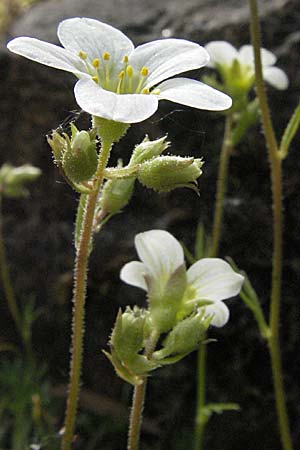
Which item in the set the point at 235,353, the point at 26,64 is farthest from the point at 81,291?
the point at 26,64

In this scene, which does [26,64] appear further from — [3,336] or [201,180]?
[3,336]

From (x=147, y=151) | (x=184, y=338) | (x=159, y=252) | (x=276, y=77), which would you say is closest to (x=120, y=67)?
(x=147, y=151)

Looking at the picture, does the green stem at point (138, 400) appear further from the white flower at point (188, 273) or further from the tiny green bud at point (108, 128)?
the tiny green bud at point (108, 128)

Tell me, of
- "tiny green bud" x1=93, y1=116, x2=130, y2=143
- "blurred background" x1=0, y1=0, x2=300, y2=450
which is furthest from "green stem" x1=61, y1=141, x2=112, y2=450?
"blurred background" x1=0, y1=0, x2=300, y2=450

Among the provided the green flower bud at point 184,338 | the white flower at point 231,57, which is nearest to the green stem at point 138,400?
the green flower bud at point 184,338

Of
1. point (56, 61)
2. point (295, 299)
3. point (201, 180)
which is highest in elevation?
point (201, 180)

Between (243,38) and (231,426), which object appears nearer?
(231,426)

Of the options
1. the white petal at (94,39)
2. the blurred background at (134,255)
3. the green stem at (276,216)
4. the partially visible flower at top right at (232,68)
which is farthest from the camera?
the blurred background at (134,255)

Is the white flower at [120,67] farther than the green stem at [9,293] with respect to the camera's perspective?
No

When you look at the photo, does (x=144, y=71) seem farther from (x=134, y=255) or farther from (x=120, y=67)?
(x=134, y=255)
